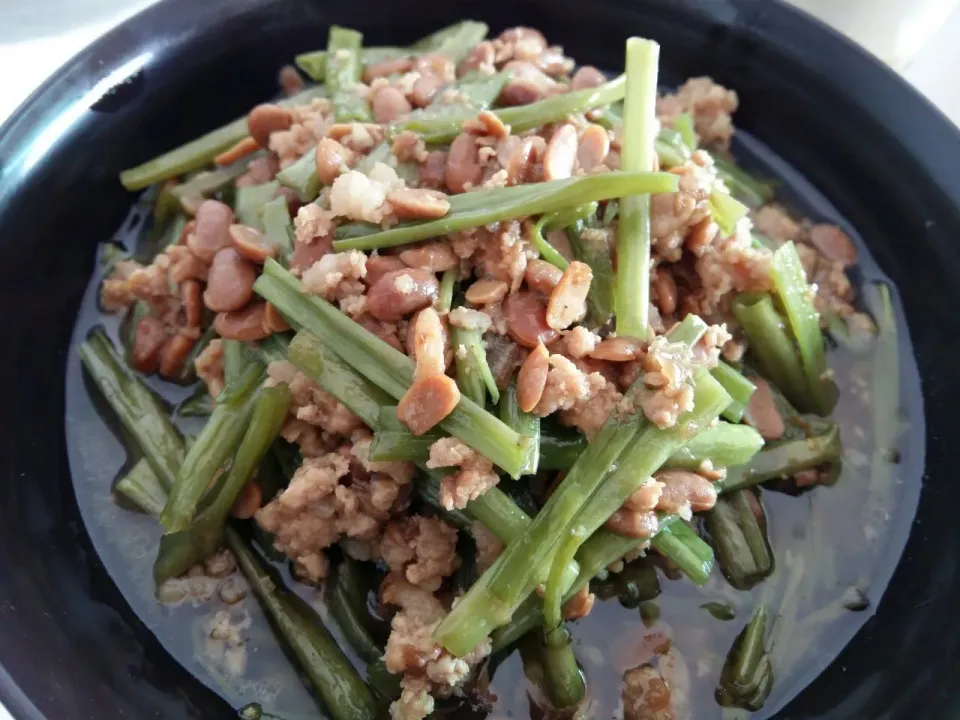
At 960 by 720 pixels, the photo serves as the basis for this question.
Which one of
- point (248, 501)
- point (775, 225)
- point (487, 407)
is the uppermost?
point (775, 225)

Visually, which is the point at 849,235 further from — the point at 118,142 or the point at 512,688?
the point at 118,142

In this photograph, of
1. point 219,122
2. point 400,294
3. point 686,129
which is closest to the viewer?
point 400,294

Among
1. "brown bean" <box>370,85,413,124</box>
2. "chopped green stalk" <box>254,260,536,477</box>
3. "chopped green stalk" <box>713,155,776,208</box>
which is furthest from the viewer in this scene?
"chopped green stalk" <box>713,155,776,208</box>

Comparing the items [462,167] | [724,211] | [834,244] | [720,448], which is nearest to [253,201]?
[462,167]

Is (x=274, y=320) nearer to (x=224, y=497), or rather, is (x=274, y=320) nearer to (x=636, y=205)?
(x=224, y=497)

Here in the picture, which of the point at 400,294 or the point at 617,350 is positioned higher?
the point at 617,350

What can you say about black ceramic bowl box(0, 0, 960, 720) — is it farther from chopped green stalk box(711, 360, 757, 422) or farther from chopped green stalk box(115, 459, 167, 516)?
chopped green stalk box(711, 360, 757, 422)

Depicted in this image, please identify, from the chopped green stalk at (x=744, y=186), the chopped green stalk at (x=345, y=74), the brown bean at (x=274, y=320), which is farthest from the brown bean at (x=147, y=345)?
the chopped green stalk at (x=744, y=186)

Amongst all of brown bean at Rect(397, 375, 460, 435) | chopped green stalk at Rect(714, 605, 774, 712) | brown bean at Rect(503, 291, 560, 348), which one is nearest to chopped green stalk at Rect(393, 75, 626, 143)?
brown bean at Rect(503, 291, 560, 348)

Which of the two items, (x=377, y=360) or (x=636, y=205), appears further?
(x=636, y=205)
